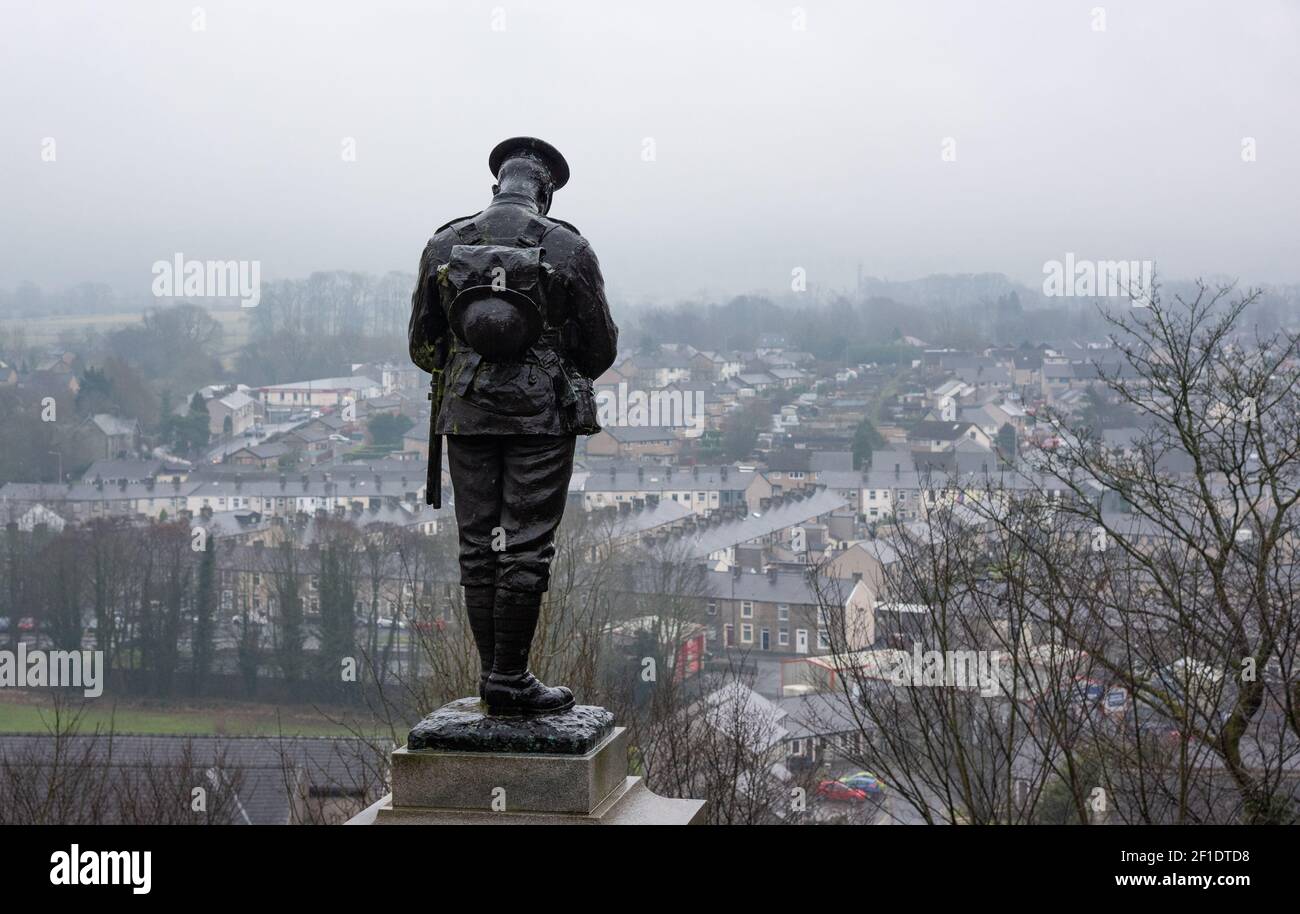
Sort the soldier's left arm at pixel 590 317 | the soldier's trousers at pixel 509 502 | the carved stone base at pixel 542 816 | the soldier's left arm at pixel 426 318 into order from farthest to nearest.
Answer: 1. the soldier's left arm at pixel 426 318
2. the soldier's left arm at pixel 590 317
3. the soldier's trousers at pixel 509 502
4. the carved stone base at pixel 542 816

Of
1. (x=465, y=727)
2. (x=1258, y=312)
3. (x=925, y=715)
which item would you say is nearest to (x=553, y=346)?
(x=465, y=727)

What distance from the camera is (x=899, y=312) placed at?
3341cm

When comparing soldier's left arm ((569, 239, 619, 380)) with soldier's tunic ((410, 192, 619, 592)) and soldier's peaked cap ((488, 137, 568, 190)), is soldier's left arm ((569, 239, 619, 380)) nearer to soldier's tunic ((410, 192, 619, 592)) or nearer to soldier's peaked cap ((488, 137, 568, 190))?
soldier's tunic ((410, 192, 619, 592))

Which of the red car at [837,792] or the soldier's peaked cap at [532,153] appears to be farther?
the red car at [837,792]

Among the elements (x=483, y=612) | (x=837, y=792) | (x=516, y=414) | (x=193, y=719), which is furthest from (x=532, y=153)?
(x=193, y=719)

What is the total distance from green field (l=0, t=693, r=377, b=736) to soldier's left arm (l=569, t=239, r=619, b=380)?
825 inches

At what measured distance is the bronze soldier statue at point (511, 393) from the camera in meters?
5.52

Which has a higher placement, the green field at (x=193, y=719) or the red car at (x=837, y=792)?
the red car at (x=837, y=792)

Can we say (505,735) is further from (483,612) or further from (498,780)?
(483,612)

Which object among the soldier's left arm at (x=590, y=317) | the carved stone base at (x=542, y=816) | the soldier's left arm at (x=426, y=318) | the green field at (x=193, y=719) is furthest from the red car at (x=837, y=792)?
the soldier's left arm at (x=426, y=318)

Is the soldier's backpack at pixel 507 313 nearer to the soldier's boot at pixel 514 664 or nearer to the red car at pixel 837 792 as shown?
the soldier's boot at pixel 514 664

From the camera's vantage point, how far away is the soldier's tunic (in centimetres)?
554

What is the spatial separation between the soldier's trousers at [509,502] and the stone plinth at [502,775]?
61 centimetres
